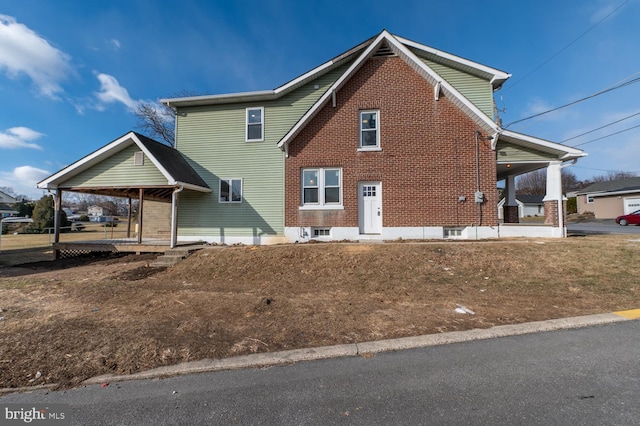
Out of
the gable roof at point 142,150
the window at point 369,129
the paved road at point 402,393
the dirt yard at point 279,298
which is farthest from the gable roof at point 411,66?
the paved road at point 402,393

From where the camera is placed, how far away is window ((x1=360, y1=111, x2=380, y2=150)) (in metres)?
12.1

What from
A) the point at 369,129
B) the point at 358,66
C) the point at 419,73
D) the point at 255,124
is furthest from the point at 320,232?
the point at 419,73

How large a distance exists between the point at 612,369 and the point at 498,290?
336 cm

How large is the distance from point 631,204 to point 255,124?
40.4 metres

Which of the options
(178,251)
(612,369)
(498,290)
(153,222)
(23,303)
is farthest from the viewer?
(153,222)

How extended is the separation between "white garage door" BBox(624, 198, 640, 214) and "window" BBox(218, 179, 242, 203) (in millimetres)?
40567

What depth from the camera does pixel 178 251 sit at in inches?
416

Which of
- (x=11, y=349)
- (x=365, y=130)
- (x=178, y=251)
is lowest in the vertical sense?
(x=11, y=349)

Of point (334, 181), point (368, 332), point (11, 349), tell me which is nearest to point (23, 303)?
point (11, 349)

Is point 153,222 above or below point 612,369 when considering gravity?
above

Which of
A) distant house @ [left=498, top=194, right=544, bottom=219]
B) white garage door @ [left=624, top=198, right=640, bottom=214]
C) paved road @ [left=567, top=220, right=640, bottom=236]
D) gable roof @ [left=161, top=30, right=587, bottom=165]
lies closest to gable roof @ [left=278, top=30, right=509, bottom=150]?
gable roof @ [left=161, top=30, right=587, bottom=165]

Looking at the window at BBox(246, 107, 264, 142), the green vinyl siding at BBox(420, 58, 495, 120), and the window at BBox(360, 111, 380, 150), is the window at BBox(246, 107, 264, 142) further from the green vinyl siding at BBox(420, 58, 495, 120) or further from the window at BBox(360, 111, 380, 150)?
the green vinyl siding at BBox(420, 58, 495, 120)

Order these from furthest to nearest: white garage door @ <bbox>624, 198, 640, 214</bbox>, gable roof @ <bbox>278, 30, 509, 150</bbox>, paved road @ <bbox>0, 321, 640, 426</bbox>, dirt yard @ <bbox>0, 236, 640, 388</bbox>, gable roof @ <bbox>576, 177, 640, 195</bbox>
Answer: gable roof @ <bbox>576, 177, 640, 195</bbox> → white garage door @ <bbox>624, 198, 640, 214</bbox> → gable roof @ <bbox>278, 30, 509, 150</bbox> → dirt yard @ <bbox>0, 236, 640, 388</bbox> → paved road @ <bbox>0, 321, 640, 426</bbox>

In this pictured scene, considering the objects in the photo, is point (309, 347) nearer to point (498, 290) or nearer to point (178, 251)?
point (498, 290)
